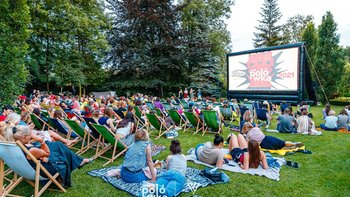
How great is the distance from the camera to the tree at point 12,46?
30.0ft

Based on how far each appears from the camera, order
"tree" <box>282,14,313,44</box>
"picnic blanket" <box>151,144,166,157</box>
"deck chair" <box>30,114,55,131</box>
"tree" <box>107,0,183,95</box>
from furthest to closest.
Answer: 1. "tree" <box>282,14,313,44</box>
2. "tree" <box>107,0,183,95</box>
3. "deck chair" <box>30,114,55,131</box>
4. "picnic blanket" <box>151,144,166,157</box>

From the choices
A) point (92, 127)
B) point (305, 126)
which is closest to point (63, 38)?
point (92, 127)

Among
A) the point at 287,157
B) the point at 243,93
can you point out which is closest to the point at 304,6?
the point at 243,93

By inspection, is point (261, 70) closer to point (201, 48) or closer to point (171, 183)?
point (201, 48)

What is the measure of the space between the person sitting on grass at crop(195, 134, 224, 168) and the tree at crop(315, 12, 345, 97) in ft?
57.3

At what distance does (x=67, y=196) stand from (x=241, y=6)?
109ft

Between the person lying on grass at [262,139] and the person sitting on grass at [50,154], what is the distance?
361 centimetres

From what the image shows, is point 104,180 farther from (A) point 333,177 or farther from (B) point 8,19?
(B) point 8,19

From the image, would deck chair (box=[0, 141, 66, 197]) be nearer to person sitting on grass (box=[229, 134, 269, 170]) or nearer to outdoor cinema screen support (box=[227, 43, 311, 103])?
person sitting on grass (box=[229, 134, 269, 170])

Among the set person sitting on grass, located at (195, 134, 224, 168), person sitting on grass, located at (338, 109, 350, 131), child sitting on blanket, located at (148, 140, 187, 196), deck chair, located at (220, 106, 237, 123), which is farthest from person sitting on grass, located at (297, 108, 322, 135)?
child sitting on blanket, located at (148, 140, 187, 196)

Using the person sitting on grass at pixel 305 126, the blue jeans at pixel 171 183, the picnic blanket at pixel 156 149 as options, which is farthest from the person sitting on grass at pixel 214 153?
the person sitting on grass at pixel 305 126

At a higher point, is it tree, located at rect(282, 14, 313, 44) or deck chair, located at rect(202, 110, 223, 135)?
tree, located at rect(282, 14, 313, 44)

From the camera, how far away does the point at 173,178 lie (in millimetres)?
3645

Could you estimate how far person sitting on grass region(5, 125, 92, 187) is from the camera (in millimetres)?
3439
